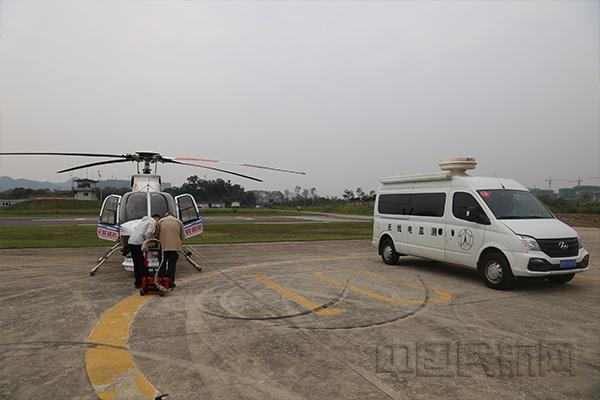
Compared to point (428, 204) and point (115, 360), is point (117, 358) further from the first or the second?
point (428, 204)

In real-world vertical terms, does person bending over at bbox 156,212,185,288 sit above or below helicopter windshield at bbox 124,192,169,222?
below

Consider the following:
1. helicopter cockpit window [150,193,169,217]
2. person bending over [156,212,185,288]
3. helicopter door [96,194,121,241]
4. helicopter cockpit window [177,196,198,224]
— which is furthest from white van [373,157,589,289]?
helicopter door [96,194,121,241]

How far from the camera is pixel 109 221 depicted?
982cm

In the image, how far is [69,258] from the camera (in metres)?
11.8

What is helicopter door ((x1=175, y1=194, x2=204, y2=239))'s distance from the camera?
1025 cm

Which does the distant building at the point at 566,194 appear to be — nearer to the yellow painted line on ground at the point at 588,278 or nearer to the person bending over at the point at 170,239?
the yellow painted line on ground at the point at 588,278

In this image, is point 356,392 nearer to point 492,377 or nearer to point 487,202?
point 492,377

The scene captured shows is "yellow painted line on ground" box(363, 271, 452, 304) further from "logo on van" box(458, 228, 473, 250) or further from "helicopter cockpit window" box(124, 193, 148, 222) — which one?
"helicopter cockpit window" box(124, 193, 148, 222)

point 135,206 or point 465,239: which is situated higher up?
point 135,206

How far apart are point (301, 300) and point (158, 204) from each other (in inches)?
197

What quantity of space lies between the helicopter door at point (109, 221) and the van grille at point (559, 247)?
9.37 metres

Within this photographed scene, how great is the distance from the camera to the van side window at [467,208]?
326 inches

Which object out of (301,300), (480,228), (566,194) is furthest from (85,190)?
(480,228)

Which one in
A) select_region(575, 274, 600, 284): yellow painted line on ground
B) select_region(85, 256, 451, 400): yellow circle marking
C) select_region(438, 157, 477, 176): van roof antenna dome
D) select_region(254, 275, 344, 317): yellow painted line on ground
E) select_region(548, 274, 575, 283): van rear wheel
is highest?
select_region(438, 157, 477, 176): van roof antenna dome
